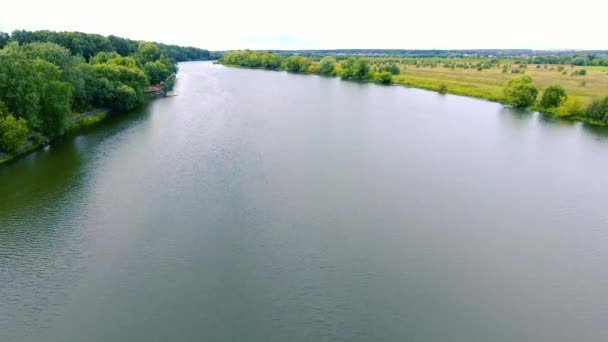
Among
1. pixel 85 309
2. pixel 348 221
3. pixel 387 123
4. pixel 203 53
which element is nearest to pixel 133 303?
pixel 85 309

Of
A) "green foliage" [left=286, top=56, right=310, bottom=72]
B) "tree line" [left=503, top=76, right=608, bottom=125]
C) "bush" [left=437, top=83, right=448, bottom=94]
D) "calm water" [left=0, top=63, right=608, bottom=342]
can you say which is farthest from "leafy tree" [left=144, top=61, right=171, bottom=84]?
"tree line" [left=503, top=76, right=608, bottom=125]

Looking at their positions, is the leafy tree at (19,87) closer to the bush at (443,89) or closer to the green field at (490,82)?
the green field at (490,82)

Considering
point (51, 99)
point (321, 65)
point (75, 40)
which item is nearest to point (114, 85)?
point (51, 99)

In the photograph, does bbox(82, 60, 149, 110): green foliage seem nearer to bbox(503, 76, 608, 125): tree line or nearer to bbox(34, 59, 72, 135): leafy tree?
bbox(34, 59, 72, 135): leafy tree

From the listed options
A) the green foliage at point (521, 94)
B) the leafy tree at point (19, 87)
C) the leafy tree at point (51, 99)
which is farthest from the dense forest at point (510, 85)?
the leafy tree at point (19, 87)

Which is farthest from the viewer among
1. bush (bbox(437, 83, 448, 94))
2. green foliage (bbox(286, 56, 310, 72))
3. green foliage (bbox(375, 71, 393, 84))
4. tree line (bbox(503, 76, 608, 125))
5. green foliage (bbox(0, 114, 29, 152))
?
green foliage (bbox(286, 56, 310, 72))

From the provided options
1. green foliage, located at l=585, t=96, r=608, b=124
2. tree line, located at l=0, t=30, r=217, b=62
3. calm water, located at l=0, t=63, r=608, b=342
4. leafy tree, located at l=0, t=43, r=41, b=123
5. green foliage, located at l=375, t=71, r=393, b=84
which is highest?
tree line, located at l=0, t=30, r=217, b=62

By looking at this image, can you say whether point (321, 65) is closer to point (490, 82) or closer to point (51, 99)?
point (490, 82)
